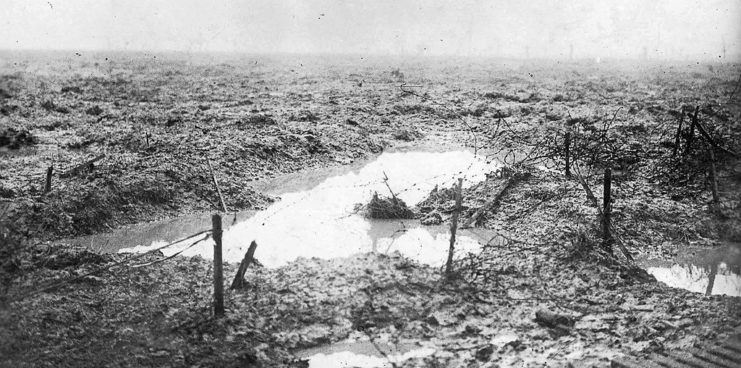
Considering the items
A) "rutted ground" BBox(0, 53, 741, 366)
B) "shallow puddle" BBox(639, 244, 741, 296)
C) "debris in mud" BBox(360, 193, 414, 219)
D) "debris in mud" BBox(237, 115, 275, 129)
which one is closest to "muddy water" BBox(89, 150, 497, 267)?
"debris in mud" BBox(360, 193, 414, 219)

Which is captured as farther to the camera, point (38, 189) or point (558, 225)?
point (38, 189)

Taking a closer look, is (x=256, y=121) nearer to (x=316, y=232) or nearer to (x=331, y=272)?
(x=316, y=232)

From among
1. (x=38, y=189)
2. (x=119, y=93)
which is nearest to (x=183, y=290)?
(x=38, y=189)

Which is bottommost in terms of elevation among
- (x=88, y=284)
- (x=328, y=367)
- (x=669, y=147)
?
(x=328, y=367)

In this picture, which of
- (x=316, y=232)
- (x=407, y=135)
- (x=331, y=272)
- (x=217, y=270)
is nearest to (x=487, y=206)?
(x=316, y=232)

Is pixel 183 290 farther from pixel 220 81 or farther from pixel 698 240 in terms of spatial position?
pixel 220 81

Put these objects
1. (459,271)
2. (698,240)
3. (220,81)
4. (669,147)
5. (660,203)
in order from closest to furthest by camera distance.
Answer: (459,271) < (698,240) < (660,203) < (669,147) < (220,81)

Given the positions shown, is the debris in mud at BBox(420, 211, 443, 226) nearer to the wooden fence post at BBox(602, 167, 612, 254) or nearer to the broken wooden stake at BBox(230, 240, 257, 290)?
the wooden fence post at BBox(602, 167, 612, 254)
